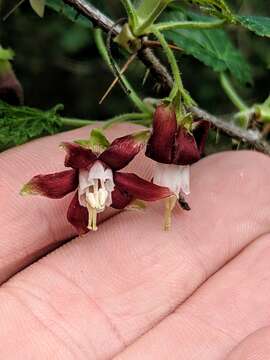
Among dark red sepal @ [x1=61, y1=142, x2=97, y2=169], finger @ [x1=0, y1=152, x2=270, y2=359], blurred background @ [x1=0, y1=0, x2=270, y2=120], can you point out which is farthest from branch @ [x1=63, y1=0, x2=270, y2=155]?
blurred background @ [x1=0, y1=0, x2=270, y2=120]

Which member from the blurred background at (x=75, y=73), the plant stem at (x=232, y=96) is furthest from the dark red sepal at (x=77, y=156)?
the blurred background at (x=75, y=73)

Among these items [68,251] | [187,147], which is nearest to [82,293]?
[68,251]

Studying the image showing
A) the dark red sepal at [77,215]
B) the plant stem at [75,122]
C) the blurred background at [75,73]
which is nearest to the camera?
the dark red sepal at [77,215]

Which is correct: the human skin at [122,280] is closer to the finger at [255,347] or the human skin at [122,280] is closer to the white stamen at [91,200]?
the finger at [255,347]

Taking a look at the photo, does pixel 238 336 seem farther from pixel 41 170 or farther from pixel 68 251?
pixel 41 170

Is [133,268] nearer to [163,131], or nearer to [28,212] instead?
[28,212]

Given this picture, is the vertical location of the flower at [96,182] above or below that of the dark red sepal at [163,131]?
below
